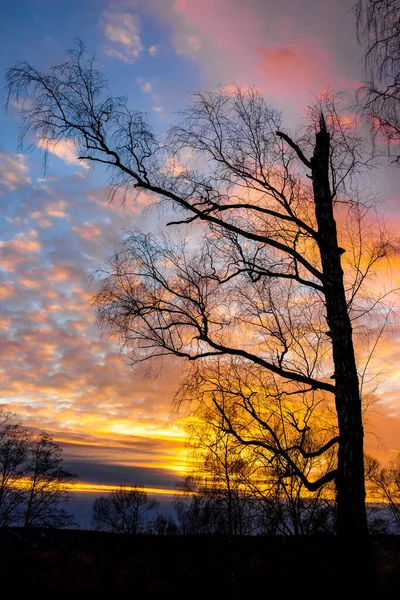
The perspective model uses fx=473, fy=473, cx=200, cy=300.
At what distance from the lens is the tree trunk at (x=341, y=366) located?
20.7 feet

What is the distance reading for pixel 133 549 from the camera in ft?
29.5

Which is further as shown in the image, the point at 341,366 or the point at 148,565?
the point at 148,565

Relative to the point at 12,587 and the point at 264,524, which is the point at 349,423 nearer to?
the point at 264,524

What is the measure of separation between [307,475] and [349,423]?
3.45ft

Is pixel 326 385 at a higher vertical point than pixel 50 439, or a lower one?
lower

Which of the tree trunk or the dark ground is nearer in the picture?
the tree trunk

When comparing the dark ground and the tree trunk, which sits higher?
the tree trunk

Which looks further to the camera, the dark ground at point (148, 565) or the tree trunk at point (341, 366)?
the dark ground at point (148, 565)

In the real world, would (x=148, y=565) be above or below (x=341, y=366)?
below

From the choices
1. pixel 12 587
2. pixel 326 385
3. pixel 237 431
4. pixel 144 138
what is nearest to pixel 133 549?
pixel 12 587

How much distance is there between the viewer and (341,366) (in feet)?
22.9

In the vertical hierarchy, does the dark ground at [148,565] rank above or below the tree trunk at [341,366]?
below

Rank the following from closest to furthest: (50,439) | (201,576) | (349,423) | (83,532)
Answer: (349,423)
(201,576)
(83,532)
(50,439)

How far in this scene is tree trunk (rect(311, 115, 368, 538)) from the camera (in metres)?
6.32
